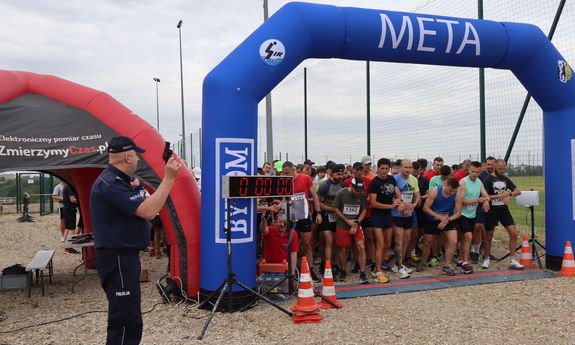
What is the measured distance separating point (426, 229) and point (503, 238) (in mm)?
3986

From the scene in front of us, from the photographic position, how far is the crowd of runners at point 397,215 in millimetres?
7207

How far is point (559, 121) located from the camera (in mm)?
7352

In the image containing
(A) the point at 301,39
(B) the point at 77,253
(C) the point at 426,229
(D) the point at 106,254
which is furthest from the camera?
(B) the point at 77,253

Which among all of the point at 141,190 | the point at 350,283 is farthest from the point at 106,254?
the point at 350,283

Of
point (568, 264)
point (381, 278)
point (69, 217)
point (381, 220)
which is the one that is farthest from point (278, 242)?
point (69, 217)

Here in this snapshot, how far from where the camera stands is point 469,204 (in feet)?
25.2

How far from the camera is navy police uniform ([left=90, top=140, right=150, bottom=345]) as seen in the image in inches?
126

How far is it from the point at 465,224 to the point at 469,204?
0.35 m

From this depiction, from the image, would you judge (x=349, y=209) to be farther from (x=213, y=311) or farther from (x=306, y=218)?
(x=213, y=311)

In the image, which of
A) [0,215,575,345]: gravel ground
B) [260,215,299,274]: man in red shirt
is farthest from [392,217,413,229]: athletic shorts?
[260,215,299,274]: man in red shirt

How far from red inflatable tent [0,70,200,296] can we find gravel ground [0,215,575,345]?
99 cm

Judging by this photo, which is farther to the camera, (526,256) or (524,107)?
(524,107)

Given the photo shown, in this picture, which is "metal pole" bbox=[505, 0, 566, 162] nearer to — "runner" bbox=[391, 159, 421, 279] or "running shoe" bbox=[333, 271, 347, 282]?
"runner" bbox=[391, 159, 421, 279]

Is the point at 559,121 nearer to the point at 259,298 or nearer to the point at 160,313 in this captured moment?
the point at 259,298
